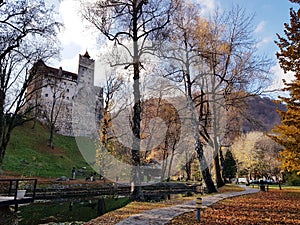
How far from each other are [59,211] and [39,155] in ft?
63.6

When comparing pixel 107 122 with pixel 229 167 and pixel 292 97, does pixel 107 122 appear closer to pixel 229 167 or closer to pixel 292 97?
pixel 292 97

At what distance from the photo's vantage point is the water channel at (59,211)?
472 inches

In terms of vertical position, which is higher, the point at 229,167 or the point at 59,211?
the point at 229,167

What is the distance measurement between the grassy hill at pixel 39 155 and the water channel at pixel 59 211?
10.3 metres

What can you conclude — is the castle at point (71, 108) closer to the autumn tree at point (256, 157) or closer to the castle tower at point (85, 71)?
the castle tower at point (85, 71)

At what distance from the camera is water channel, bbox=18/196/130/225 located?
1198 centimetres

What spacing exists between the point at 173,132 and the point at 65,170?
48.7 ft

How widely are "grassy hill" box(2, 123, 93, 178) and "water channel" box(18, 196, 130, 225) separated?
10.3 meters

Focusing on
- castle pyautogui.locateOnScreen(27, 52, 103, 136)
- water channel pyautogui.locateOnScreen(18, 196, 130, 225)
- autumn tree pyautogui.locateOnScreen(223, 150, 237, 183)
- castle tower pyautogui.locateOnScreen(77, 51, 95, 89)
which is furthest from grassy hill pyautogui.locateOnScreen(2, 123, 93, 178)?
castle tower pyautogui.locateOnScreen(77, 51, 95, 89)

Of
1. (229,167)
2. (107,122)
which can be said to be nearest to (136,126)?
(107,122)

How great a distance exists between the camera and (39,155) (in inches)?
1244

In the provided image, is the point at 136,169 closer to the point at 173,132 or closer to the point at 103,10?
the point at 103,10

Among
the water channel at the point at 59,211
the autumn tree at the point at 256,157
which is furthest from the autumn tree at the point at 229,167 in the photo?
the water channel at the point at 59,211

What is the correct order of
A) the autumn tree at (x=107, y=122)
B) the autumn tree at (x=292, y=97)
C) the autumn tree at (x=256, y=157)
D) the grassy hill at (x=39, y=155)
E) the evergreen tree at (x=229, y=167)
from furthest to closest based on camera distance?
the autumn tree at (x=256, y=157)
the evergreen tree at (x=229, y=167)
the grassy hill at (x=39, y=155)
the autumn tree at (x=107, y=122)
the autumn tree at (x=292, y=97)
